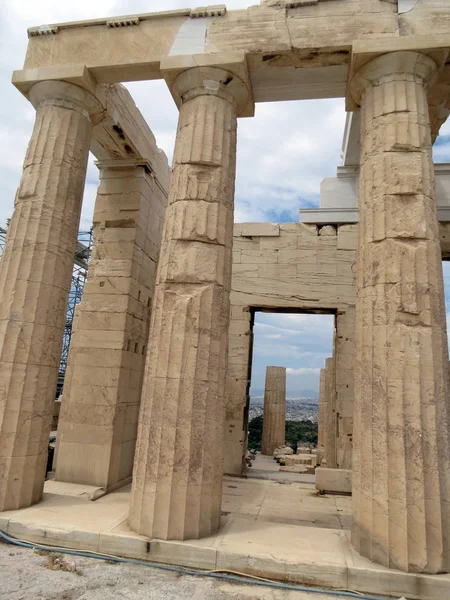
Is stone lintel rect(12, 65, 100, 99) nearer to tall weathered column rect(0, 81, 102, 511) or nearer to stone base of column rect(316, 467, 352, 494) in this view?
tall weathered column rect(0, 81, 102, 511)

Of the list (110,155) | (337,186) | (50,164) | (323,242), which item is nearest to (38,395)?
(50,164)

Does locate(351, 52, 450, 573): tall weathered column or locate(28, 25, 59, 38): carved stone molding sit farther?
locate(28, 25, 59, 38): carved stone molding

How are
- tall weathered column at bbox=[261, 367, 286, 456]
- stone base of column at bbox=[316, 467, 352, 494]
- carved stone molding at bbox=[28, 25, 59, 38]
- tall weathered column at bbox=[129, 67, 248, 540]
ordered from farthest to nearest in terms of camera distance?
tall weathered column at bbox=[261, 367, 286, 456]
stone base of column at bbox=[316, 467, 352, 494]
carved stone molding at bbox=[28, 25, 59, 38]
tall weathered column at bbox=[129, 67, 248, 540]

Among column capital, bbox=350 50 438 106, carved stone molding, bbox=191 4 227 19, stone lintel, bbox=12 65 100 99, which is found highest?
carved stone molding, bbox=191 4 227 19

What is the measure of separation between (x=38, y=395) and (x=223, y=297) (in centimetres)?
317

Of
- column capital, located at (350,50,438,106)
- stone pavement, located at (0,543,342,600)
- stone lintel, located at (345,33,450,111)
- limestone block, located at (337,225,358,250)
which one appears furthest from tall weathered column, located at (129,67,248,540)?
limestone block, located at (337,225,358,250)

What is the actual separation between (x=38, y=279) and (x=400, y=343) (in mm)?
5250

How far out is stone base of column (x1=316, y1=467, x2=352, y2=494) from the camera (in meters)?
8.41

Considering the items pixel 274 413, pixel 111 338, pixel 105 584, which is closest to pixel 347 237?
pixel 111 338

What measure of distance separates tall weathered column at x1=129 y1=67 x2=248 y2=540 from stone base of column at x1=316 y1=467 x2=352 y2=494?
368 centimetres

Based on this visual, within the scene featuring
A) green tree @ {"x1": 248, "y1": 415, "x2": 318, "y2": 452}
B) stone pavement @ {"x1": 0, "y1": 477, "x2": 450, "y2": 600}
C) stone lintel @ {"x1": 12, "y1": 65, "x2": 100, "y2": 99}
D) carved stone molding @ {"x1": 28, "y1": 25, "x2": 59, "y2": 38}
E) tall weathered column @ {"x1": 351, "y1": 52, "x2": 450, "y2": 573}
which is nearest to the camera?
stone pavement @ {"x1": 0, "y1": 477, "x2": 450, "y2": 600}

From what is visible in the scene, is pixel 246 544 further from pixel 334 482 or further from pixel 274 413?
pixel 274 413

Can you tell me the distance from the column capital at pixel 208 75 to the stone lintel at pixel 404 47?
1.70 meters

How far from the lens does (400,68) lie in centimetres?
606
